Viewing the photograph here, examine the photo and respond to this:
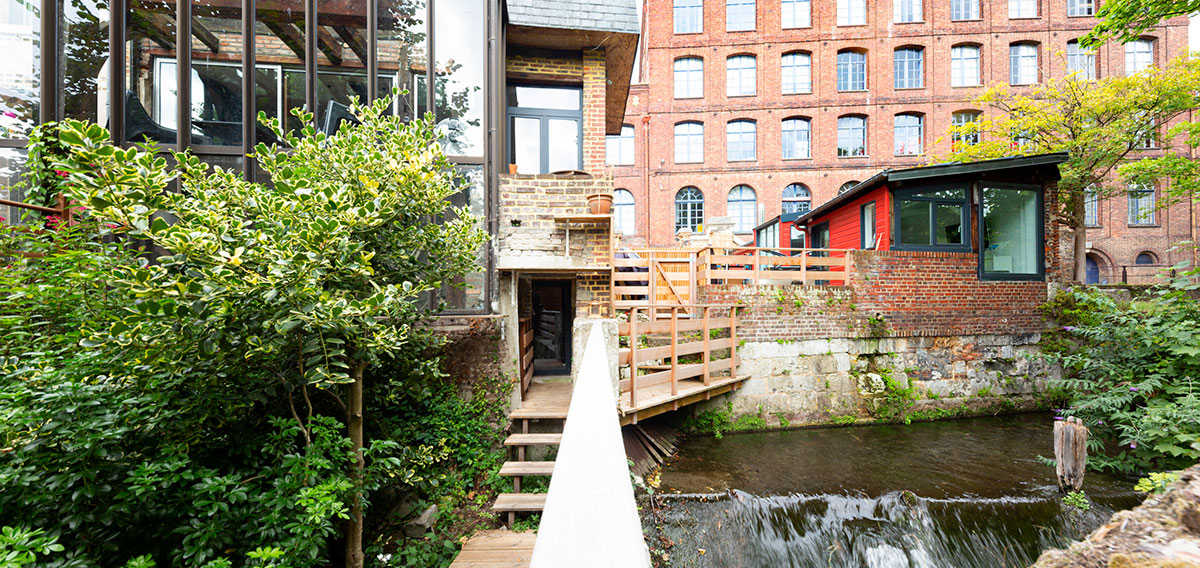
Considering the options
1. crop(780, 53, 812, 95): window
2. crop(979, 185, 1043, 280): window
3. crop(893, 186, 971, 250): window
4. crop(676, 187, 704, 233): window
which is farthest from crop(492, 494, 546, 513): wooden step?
crop(780, 53, 812, 95): window

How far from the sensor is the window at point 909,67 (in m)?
19.4

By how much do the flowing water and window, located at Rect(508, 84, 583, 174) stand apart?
5.01 meters

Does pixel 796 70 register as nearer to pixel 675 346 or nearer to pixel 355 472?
pixel 675 346

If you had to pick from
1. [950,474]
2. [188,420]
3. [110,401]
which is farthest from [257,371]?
[950,474]

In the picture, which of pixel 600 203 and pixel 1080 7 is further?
pixel 1080 7

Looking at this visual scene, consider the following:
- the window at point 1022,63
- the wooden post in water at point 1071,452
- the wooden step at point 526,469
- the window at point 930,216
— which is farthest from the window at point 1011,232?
the window at point 1022,63

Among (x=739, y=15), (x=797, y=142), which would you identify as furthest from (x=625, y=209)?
(x=739, y=15)

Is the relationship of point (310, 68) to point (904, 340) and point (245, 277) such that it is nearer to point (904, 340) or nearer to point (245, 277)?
point (245, 277)

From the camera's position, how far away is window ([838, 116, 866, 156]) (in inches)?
766

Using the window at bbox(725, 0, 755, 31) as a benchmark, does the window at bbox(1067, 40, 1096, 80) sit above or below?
below

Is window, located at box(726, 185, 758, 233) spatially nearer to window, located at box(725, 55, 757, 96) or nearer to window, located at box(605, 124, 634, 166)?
window, located at box(725, 55, 757, 96)

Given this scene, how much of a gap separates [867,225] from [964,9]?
17502 millimetres

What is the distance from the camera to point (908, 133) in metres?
19.4

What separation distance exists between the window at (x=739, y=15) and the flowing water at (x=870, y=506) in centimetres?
1930
